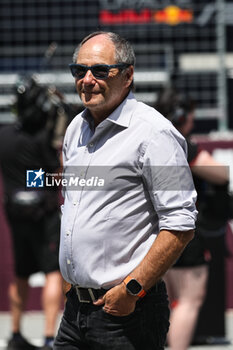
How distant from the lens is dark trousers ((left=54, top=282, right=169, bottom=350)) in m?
3.28

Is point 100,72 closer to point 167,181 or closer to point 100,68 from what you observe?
point 100,68

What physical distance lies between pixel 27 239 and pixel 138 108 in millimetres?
3139

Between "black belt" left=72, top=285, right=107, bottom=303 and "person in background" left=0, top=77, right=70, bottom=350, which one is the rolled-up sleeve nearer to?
"black belt" left=72, top=285, right=107, bottom=303

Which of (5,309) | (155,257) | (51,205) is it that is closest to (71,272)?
(155,257)

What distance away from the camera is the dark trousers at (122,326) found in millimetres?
3277

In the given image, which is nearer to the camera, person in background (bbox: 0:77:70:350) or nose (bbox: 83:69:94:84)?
nose (bbox: 83:69:94:84)

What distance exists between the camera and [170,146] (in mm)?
3184

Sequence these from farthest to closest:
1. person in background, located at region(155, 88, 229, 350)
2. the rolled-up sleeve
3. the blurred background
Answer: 1. the blurred background
2. person in background, located at region(155, 88, 229, 350)
3. the rolled-up sleeve

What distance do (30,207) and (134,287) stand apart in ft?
10.0

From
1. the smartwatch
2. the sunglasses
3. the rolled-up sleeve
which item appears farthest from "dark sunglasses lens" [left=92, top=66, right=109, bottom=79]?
the smartwatch

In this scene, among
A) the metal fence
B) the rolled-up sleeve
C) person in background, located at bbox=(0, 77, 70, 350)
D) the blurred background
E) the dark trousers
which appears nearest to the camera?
the rolled-up sleeve

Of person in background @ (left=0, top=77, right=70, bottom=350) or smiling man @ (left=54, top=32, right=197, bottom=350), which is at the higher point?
smiling man @ (left=54, top=32, right=197, bottom=350)

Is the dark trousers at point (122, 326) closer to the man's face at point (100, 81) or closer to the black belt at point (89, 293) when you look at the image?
the black belt at point (89, 293)

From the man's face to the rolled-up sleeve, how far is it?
269 mm
